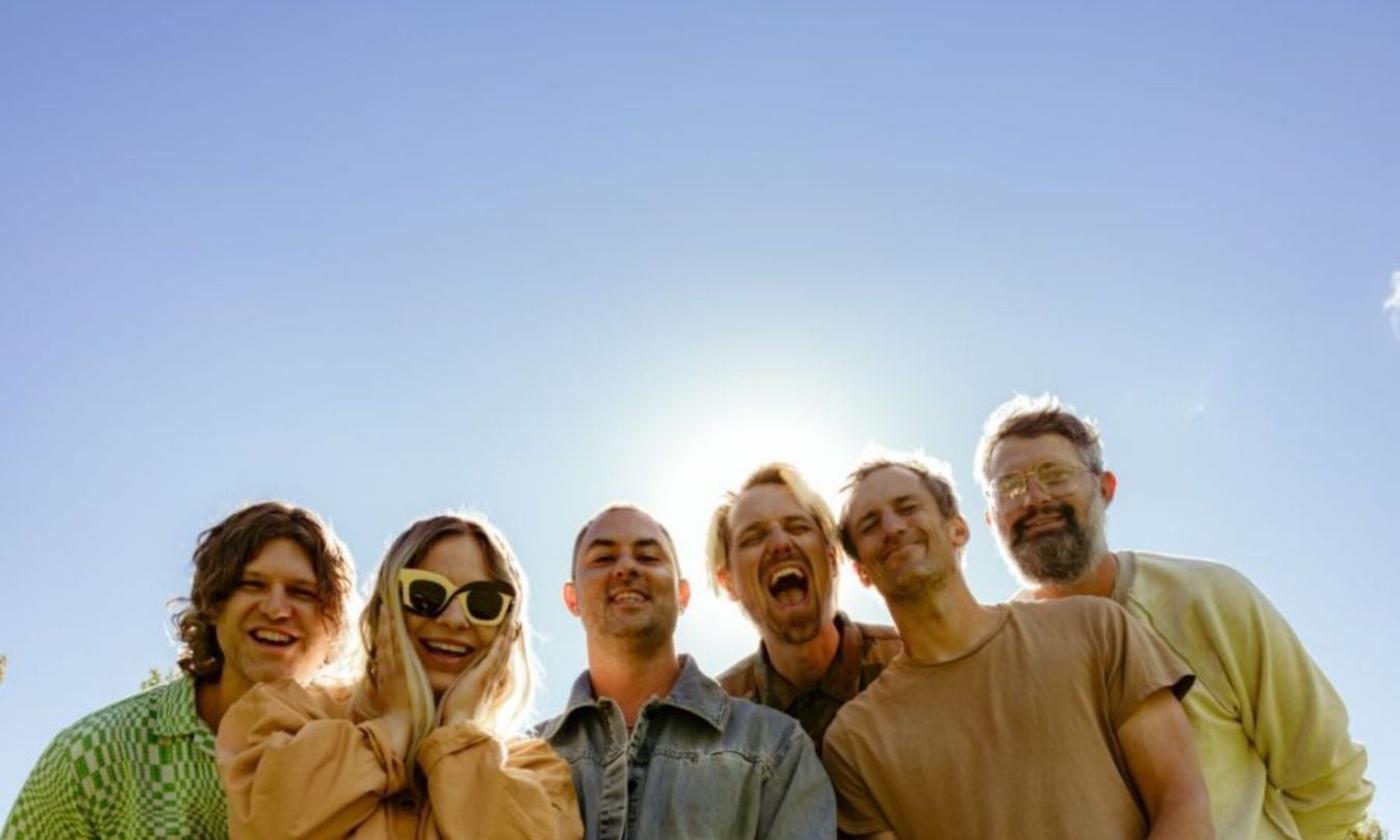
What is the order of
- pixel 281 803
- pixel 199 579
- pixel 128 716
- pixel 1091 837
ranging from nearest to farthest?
pixel 281 803
pixel 1091 837
pixel 128 716
pixel 199 579

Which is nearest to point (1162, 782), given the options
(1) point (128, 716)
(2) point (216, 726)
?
(2) point (216, 726)

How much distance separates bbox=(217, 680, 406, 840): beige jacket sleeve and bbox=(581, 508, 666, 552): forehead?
2044mm

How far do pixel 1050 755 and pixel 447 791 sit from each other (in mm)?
3024

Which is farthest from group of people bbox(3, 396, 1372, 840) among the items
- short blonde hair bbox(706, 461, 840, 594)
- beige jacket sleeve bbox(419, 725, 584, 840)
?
short blonde hair bbox(706, 461, 840, 594)

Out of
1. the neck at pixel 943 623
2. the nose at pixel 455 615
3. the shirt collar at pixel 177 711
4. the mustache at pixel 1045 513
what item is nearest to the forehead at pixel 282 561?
the shirt collar at pixel 177 711

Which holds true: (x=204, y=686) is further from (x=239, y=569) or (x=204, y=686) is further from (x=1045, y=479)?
(x=1045, y=479)

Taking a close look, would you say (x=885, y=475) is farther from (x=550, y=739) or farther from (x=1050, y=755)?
(x=550, y=739)

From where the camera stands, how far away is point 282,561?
6.60 metres

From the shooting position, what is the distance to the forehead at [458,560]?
595cm

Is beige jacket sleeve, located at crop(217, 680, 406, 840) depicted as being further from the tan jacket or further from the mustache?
the mustache

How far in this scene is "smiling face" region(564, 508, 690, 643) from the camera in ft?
21.6

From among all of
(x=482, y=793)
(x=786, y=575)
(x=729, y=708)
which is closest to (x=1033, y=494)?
(x=786, y=575)

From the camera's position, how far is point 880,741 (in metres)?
5.99

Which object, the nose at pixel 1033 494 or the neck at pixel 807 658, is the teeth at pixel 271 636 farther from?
the nose at pixel 1033 494
